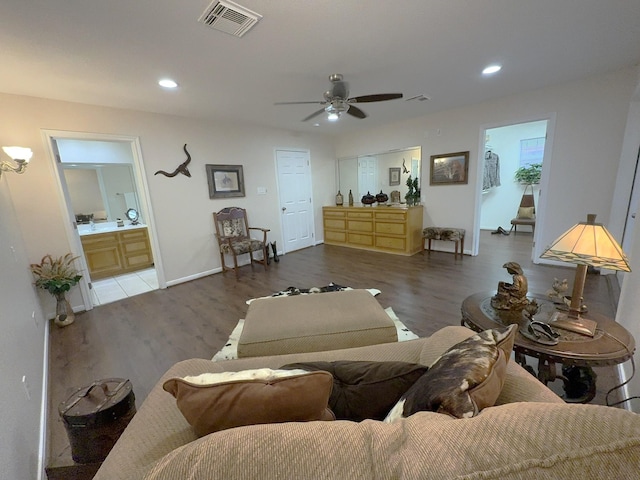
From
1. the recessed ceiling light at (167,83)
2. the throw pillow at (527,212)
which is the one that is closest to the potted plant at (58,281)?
the recessed ceiling light at (167,83)

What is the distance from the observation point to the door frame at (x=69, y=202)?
286 centimetres

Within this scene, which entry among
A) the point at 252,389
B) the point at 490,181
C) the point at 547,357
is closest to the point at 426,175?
the point at 490,181

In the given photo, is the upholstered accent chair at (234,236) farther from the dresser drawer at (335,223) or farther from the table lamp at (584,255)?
the table lamp at (584,255)

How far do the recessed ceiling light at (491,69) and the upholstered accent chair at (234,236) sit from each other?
337 centimetres

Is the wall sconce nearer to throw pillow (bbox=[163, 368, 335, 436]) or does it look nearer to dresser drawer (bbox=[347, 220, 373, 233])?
throw pillow (bbox=[163, 368, 335, 436])

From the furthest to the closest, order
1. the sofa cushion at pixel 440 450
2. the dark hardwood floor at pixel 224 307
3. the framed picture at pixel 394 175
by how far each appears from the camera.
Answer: the framed picture at pixel 394 175 → the dark hardwood floor at pixel 224 307 → the sofa cushion at pixel 440 450

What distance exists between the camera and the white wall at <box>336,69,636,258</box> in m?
3.06

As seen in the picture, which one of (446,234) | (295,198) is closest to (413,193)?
(446,234)

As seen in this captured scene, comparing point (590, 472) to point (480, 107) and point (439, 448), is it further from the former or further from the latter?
point (480, 107)

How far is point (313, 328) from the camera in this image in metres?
1.60

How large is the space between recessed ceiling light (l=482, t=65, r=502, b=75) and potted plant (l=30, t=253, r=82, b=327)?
483 centimetres

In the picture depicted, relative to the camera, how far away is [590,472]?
0.40 metres

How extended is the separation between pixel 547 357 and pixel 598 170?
348 centimetres

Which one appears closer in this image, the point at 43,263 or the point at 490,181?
the point at 43,263
